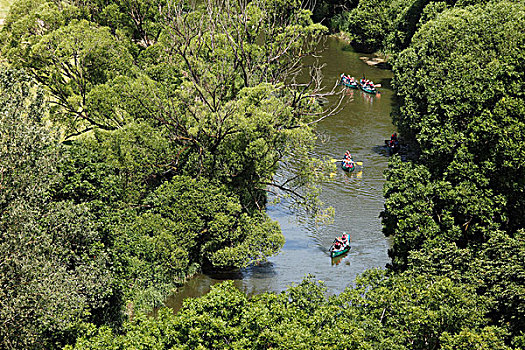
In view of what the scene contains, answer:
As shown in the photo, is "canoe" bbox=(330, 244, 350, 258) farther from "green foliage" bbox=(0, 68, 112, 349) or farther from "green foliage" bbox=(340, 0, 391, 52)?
"green foliage" bbox=(340, 0, 391, 52)

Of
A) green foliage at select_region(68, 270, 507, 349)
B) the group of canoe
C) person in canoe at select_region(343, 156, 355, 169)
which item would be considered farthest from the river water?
the group of canoe

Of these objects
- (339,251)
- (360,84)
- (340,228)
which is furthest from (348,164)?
(360,84)

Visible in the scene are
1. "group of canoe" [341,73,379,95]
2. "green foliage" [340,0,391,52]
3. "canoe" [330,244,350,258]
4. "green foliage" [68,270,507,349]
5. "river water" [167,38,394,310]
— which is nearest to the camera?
"green foliage" [68,270,507,349]

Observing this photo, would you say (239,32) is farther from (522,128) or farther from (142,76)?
(522,128)

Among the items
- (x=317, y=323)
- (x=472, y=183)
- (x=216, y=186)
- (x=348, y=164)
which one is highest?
(x=472, y=183)

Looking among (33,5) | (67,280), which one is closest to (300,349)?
(67,280)

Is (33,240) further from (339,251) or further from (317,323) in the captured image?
(339,251)

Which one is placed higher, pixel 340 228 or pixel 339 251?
pixel 339 251

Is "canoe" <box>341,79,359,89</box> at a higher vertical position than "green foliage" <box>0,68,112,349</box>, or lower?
lower
